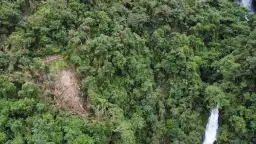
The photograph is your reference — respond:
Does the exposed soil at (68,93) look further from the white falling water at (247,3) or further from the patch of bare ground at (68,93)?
the white falling water at (247,3)

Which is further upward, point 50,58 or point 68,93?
point 50,58

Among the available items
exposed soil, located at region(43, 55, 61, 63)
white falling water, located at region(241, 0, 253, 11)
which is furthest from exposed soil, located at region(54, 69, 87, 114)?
white falling water, located at region(241, 0, 253, 11)

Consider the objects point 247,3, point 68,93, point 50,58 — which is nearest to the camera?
point 68,93

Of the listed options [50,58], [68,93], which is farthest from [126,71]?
[50,58]

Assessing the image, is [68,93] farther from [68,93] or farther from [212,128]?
[212,128]

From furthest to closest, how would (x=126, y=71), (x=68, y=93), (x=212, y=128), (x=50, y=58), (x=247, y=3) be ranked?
(x=247, y=3), (x=212, y=128), (x=126, y=71), (x=50, y=58), (x=68, y=93)

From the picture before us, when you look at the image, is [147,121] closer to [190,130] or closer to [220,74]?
[190,130]
